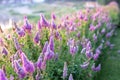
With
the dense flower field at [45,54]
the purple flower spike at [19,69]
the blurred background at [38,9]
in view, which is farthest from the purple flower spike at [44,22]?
the blurred background at [38,9]

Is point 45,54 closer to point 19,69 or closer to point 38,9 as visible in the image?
point 19,69

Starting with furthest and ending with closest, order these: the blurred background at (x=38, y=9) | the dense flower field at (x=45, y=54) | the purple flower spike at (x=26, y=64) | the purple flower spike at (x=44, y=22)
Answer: the blurred background at (x=38, y=9)
the purple flower spike at (x=44, y=22)
the dense flower field at (x=45, y=54)
the purple flower spike at (x=26, y=64)

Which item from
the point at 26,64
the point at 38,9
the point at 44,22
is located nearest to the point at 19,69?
the point at 26,64

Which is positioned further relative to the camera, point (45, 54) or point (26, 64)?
point (45, 54)

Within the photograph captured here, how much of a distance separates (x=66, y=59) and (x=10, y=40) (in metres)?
1.02

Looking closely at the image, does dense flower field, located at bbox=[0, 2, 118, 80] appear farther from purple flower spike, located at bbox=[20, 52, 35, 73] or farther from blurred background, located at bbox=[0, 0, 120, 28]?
blurred background, located at bbox=[0, 0, 120, 28]

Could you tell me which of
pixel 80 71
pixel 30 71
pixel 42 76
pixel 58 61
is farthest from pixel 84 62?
pixel 30 71

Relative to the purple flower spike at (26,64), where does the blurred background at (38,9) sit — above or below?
below

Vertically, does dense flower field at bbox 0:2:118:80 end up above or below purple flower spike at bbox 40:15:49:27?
below

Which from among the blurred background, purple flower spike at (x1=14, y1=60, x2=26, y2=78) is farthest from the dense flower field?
the blurred background

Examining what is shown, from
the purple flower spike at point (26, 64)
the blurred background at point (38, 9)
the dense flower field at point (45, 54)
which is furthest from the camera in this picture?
the blurred background at point (38, 9)

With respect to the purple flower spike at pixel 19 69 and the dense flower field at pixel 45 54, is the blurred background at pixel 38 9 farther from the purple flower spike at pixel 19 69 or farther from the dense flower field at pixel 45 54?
the purple flower spike at pixel 19 69

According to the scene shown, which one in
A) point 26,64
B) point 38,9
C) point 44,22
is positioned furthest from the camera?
point 38,9

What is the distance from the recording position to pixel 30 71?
3.19 meters
